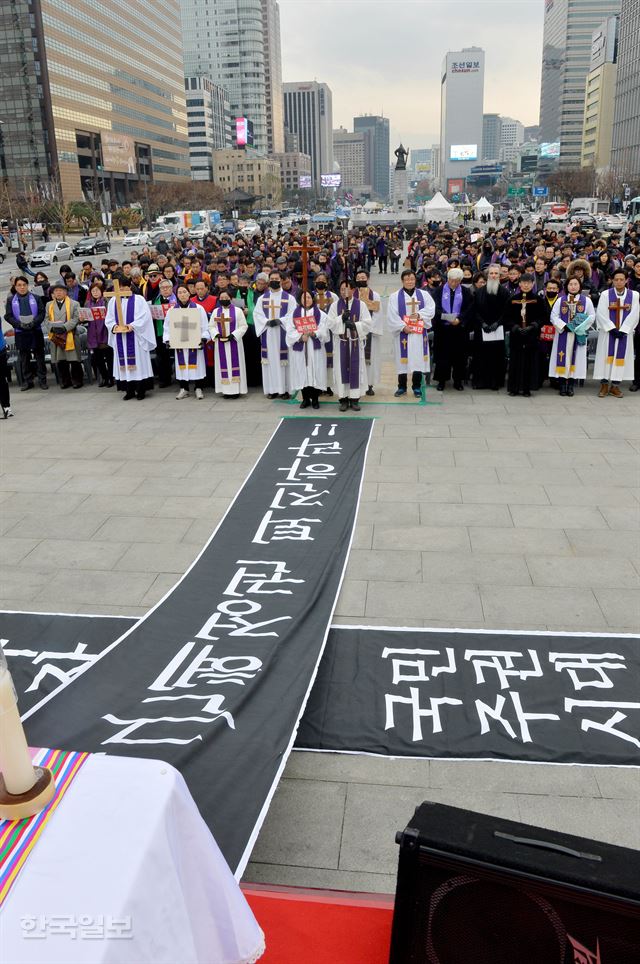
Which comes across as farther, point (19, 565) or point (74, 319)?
point (74, 319)

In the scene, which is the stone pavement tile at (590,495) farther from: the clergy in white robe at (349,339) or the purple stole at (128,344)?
the purple stole at (128,344)

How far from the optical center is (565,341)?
1115cm

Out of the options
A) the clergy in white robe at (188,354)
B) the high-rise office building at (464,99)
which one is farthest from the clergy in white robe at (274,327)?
the high-rise office building at (464,99)

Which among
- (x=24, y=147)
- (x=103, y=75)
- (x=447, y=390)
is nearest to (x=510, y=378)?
(x=447, y=390)

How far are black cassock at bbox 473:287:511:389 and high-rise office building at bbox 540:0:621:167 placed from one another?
138797mm

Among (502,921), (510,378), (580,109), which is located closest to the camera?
(502,921)

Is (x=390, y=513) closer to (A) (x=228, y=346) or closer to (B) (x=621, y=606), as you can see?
(B) (x=621, y=606)

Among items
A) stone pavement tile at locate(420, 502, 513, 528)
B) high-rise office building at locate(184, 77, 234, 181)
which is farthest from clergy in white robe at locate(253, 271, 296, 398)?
high-rise office building at locate(184, 77, 234, 181)

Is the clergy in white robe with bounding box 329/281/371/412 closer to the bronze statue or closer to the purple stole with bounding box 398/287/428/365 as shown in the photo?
the purple stole with bounding box 398/287/428/365

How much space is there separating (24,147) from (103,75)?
16.9m

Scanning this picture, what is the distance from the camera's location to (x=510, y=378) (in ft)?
37.9

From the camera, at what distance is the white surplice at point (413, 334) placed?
36.7 ft

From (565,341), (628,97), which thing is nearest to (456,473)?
(565,341)

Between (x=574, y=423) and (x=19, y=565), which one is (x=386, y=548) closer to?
(x=19, y=565)
